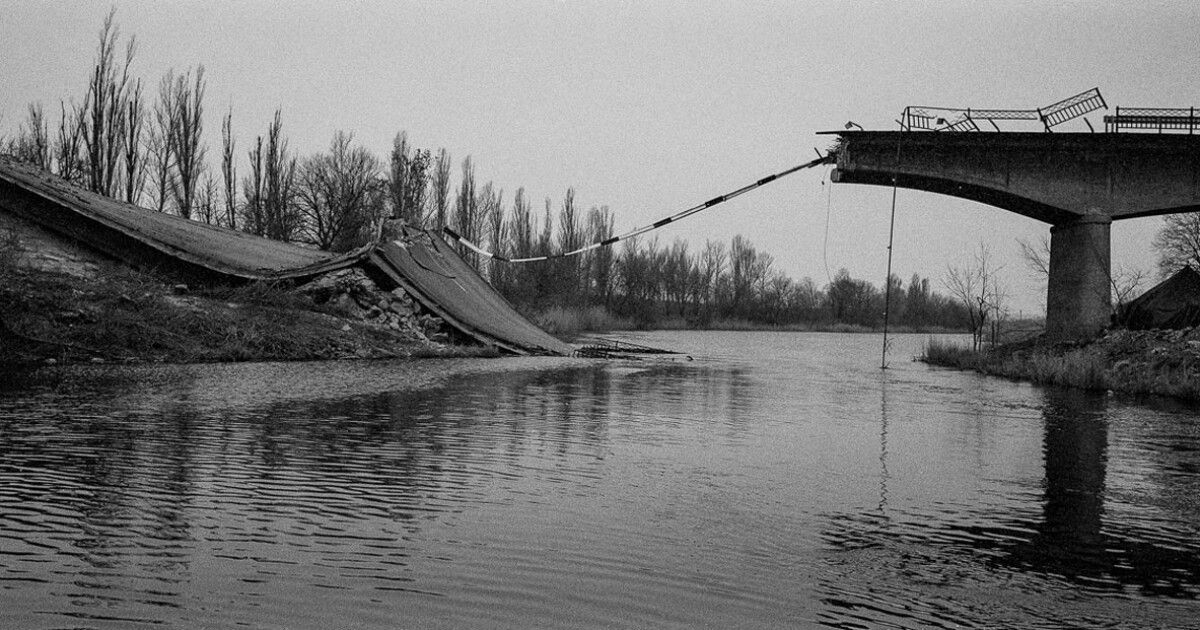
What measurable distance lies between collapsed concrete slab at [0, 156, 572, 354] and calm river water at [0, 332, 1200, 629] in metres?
10.5

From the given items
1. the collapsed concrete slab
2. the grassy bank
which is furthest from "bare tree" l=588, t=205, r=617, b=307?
the collapsed concrete slab

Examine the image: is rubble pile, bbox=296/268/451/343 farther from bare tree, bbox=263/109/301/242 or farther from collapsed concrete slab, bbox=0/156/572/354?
bare tree, bbox=263/109/301/242

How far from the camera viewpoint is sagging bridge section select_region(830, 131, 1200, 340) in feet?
83.3

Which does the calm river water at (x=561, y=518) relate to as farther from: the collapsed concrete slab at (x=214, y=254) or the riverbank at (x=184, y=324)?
the collapsed concrete slab at (x=214, y=254)

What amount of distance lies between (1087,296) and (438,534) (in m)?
25.5

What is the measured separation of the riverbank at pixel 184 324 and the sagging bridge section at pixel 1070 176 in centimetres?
1216

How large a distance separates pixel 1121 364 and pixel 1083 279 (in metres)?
5.54

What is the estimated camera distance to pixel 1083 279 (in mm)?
26500

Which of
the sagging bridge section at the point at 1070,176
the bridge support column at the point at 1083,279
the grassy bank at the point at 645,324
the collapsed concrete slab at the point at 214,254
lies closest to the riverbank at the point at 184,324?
the collapsed concrete slab at the point at 214,254

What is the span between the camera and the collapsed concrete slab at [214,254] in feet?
71.2

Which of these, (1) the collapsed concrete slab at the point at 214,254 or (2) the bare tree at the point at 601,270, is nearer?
(1) the collapsed concrete slab at the point at 214,254

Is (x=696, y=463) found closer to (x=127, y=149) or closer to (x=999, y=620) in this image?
(x=999, y=620)

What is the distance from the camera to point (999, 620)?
13.9 feet

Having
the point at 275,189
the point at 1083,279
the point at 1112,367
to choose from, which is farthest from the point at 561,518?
the point at 275,189
